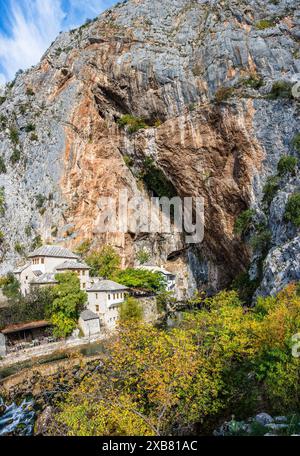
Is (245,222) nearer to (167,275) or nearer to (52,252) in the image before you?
(167,275)

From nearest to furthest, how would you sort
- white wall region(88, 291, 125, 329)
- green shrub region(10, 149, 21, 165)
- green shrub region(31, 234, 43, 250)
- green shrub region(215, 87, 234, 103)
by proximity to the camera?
white wall region(88, 291, 125, 329) → green shrub region(215, 87, 234, 103) → green shrub region(31, 234, 43, 250) → green shrub region(10, 149, 21, 165)

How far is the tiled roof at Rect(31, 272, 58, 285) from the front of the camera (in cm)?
3329

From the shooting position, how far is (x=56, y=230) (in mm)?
46250

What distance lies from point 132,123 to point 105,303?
28042 mm

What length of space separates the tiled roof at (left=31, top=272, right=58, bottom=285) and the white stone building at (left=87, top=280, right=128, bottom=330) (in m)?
4.07

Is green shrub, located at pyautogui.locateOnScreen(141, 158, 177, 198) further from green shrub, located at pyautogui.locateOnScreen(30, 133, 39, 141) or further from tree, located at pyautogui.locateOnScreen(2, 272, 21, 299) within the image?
tree, located at pyautogui.locateOnScreen(2, 272, 21, 299)

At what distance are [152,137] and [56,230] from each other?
18.8 metres

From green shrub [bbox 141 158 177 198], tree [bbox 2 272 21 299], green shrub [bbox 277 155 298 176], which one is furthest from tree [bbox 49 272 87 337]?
green shrub [bbox 277 155 298 176]

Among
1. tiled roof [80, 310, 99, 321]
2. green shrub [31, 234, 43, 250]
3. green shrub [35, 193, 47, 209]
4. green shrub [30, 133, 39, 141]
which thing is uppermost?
green shrub [30, 133, 39, 141]

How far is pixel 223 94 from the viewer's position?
137 feet

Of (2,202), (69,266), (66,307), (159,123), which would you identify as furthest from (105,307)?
(159,123)

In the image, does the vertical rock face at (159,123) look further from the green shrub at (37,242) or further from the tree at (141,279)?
the tree at (141,279)

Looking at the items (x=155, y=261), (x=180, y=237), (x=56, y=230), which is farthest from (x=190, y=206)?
(x=56, y=230)

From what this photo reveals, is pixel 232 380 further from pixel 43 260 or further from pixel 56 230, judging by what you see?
pixel 56 230
